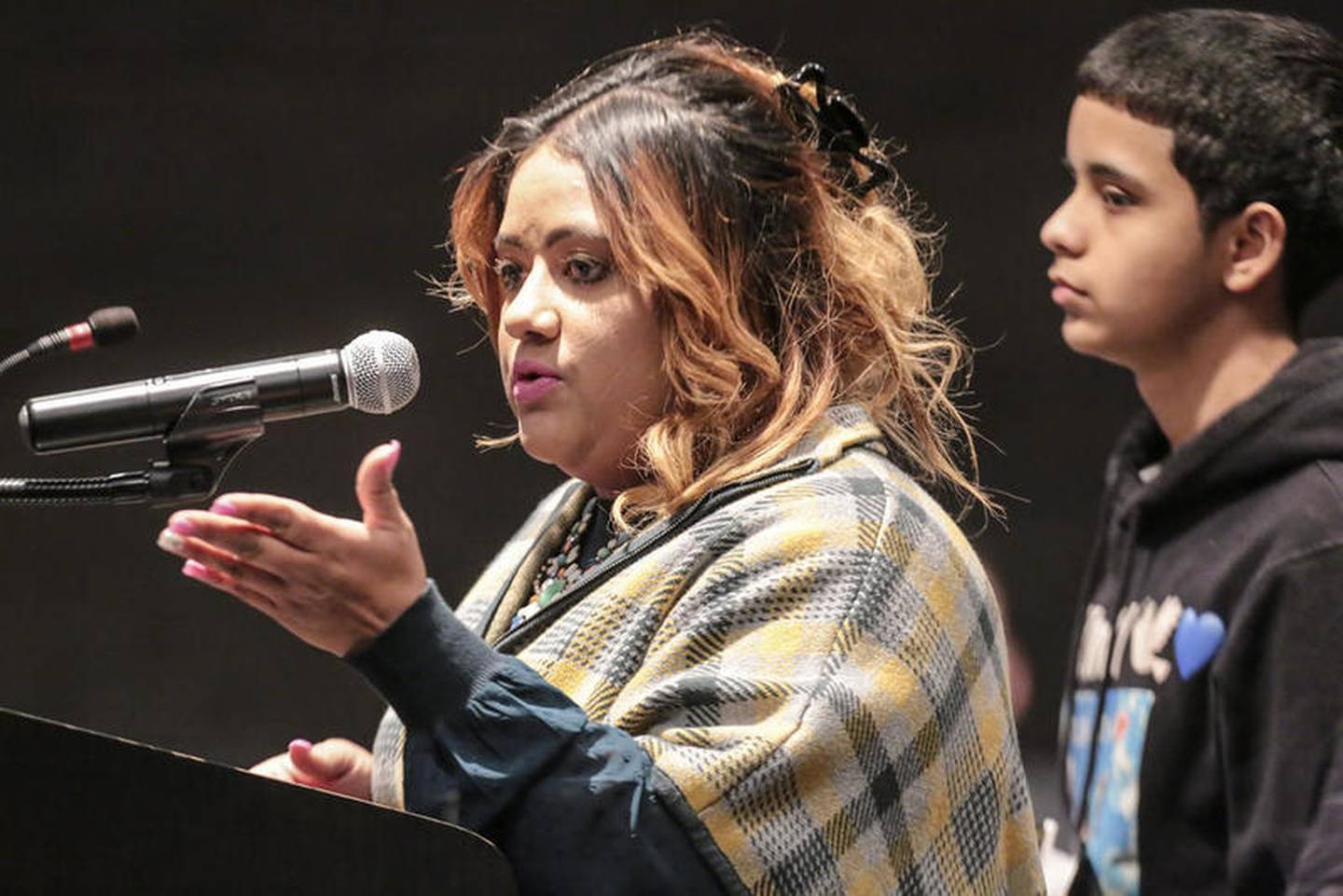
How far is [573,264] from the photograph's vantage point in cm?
167

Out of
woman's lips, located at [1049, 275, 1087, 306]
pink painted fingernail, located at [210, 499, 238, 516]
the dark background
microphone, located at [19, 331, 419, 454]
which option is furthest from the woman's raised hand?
the dark background

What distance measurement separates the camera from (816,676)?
141 centimetres

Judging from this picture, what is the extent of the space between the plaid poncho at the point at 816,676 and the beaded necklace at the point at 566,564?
180 millimetres

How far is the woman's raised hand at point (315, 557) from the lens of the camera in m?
1.20

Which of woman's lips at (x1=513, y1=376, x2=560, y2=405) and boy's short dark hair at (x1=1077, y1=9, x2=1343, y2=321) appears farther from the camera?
boy's short dark hair at (x1=1077, y1=9, x2=1343, y2=321)

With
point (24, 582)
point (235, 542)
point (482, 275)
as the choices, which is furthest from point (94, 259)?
point (235, 542)

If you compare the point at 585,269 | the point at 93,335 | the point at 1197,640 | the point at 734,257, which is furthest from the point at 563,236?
the point at 1197,640

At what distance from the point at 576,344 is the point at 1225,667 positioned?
59 centimetres

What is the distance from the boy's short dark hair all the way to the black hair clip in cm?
27

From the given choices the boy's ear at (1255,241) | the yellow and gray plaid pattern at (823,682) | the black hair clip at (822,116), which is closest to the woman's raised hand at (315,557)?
the yellow and gray plaid pattern at (823,682)

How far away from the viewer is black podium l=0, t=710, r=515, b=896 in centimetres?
115

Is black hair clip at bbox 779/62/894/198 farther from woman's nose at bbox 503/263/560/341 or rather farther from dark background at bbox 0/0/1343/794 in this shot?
dark background at bbox 0/0/1343/794

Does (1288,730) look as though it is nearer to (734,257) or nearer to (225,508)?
(734,257)

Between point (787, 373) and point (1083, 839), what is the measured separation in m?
0.49
